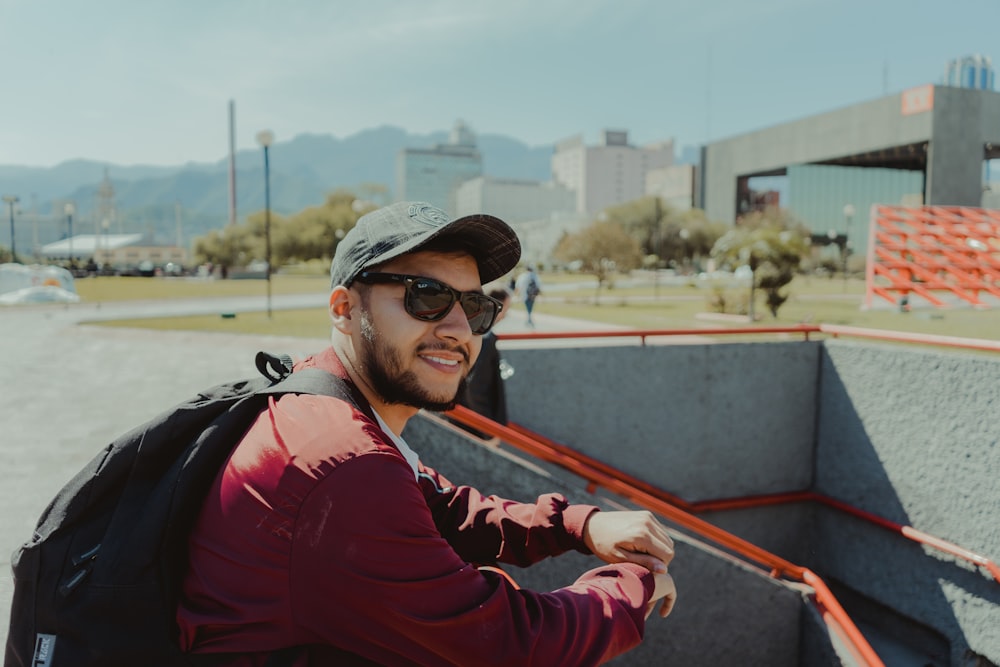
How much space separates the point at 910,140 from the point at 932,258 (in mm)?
50489

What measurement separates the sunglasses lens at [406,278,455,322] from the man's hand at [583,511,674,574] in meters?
0.71

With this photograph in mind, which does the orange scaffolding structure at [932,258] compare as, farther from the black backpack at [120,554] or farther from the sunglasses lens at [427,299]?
the black backpack at [120,554]

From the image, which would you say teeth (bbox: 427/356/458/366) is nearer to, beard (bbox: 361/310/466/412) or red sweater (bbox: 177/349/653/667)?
beard (bbox: 361/310/466/412)

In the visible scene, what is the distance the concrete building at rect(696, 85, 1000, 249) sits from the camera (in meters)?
59.0

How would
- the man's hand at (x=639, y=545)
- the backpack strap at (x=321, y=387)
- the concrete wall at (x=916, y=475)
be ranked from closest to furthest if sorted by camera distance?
1. the backpack strap at (x=321, y=387)
2. the man's hand at (x=639, y=545)
3. the concrete wall at (x=916, y=475)

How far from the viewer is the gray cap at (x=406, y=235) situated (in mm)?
1656

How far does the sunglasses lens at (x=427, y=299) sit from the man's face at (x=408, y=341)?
15 mm

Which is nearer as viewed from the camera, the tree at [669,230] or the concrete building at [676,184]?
the tree at [669,230]

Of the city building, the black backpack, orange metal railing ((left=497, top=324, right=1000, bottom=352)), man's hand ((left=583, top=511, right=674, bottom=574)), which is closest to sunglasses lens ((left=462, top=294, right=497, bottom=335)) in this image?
the black backpack

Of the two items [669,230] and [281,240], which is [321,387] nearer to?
[281,240]

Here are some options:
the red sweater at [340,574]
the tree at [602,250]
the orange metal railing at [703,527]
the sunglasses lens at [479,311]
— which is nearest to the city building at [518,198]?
the tree at [602,250]

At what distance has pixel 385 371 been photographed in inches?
68.6

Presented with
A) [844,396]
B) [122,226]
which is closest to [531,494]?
[844,396]

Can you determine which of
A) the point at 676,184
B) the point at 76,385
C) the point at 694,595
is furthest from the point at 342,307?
the point at 676,184
